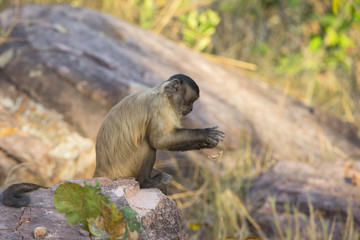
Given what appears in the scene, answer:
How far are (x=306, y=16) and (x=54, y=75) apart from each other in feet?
23.9

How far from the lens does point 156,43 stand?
24.6ft

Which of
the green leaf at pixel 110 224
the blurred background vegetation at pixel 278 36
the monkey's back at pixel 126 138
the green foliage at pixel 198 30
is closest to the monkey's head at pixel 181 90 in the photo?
the monkey's back at pixel 126 138

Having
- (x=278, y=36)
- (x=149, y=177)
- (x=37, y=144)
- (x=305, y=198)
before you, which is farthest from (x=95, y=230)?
(x=278, y=36)

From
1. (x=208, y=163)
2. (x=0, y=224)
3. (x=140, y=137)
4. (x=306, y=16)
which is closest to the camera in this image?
(x=0, y=224)

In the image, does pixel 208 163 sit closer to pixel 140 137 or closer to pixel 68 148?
pixel 68 148

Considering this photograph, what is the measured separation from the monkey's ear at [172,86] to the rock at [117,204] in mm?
685

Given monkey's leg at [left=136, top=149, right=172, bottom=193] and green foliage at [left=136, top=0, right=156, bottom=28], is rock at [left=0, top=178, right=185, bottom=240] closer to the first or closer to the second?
monkey's leg at [left=136, top=149, right=172, bottom=193]

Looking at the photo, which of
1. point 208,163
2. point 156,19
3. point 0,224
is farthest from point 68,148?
point 156,19

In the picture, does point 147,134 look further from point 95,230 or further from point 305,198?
point 305,198

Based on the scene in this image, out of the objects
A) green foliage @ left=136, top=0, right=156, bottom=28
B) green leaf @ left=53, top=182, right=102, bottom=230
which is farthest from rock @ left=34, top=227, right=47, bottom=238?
green foliage @ left=136, top=0, right=156, bottom=28

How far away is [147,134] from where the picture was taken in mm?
3424

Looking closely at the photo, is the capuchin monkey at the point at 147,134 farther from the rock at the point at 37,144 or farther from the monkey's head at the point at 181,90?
the rock at the point at 37,144

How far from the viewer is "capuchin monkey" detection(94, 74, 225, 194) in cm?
337

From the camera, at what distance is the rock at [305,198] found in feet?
14.8
